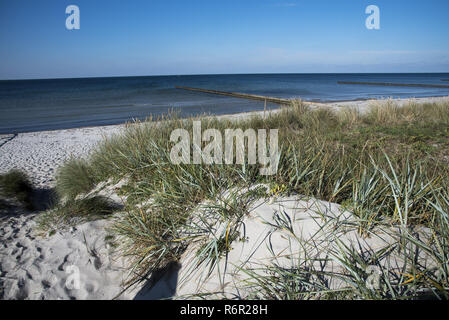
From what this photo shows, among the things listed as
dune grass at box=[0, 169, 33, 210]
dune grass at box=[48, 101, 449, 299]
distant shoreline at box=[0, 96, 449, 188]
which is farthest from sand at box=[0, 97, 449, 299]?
distant shoreline at box=[0, 96, 449, 188]

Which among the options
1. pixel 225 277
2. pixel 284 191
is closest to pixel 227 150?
pixel 284 191

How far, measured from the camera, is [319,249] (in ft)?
7.00

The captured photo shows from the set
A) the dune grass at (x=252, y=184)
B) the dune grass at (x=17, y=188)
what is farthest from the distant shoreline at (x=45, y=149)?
the dune grass at (x=252, y=184)

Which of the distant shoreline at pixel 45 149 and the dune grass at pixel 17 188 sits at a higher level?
the distant shoreline at pixel 45 149

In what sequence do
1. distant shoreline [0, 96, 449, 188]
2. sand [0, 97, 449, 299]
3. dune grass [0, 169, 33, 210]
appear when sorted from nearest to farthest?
sand [0, 97, 449, 299]
dune grass [0, 169, 33, 210]
distant shoreline [0, 96, 449, 188]

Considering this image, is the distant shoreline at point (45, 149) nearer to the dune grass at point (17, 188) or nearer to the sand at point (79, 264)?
the dune grass at point (17, 188)

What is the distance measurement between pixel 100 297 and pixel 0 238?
1.94m

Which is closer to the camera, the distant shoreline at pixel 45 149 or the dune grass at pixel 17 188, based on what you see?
the dune grass at pixel 17 188

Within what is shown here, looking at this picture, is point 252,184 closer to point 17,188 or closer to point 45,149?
point 17,188

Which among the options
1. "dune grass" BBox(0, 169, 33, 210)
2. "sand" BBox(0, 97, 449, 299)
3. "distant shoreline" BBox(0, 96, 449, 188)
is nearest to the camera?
"sand" BBox(0, 97, 449, 299)

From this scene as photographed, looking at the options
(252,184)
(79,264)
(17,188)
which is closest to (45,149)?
(17,188)

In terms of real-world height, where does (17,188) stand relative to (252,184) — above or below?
below

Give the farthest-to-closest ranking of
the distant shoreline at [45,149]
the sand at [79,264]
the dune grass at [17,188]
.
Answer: the distant shoreline at [45,149], the dune grass at [17,188], the sand at [79,264]

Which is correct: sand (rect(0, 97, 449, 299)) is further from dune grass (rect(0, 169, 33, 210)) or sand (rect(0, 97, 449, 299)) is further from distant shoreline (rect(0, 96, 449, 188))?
distant shoreline (rect(0, 96, 449, 188))
